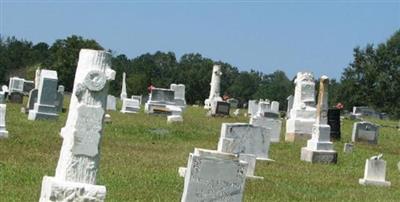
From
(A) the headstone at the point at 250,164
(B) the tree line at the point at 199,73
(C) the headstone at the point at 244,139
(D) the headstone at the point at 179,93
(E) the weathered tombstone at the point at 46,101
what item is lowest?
(A) the headstone at the point at 250,164

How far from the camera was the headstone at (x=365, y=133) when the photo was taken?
1050 inches

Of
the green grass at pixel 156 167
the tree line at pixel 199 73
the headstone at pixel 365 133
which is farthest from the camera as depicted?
the tree line at pixel 199 73

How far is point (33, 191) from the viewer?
35.4 ft

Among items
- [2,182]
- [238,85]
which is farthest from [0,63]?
[2,182]

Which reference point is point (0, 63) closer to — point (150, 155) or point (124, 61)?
point (124, 61)

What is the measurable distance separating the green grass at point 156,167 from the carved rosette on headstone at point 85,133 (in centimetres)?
214

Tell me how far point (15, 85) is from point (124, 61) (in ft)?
267

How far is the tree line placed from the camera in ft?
257

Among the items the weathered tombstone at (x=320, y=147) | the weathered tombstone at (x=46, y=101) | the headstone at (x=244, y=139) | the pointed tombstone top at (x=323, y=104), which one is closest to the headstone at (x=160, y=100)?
the weathered tombstone at (x=46, y=101)

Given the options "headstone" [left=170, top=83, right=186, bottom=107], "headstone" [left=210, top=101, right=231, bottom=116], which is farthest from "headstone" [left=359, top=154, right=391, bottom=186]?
"headstone" [left=170, top=83, right=186, bottom=107]

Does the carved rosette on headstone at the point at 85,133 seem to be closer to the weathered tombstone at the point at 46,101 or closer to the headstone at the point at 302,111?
the weathered tombstone at the point at 46,101

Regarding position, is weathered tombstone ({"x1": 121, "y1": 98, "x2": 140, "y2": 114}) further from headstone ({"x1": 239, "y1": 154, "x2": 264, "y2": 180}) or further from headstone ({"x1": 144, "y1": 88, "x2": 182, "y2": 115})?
headstone ({"x1": 239, "y1": 154, "x2": 264, "y2": 180})

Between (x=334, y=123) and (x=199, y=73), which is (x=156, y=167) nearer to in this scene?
(x=334, y=123)

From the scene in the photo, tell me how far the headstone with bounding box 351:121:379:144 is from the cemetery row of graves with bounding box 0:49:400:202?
3 centimetres
